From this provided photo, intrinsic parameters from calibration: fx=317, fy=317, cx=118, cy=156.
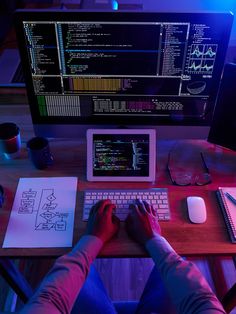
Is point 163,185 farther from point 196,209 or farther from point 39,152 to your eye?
point 39,152

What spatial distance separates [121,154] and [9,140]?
0.40 meters

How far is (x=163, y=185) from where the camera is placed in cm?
109

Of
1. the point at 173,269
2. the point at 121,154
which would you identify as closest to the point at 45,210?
the point at 121,154

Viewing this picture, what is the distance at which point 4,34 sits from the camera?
1.90 m

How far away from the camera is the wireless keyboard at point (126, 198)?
99cm

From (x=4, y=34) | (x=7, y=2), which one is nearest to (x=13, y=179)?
(x=4, y=34)

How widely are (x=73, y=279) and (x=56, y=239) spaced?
0.15m

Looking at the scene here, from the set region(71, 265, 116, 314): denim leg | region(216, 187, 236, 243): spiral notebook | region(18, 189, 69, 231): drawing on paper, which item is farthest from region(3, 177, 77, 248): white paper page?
region(216, 187, 236, 243): spiral notebook

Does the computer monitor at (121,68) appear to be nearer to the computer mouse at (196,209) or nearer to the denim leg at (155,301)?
the computer mouse at (196,209)

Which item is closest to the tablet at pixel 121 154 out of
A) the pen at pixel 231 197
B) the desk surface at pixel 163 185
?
the desk surface at pixel 163 185

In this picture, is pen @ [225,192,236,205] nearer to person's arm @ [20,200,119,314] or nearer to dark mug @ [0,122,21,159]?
person's arm @ [20,200,119,314]

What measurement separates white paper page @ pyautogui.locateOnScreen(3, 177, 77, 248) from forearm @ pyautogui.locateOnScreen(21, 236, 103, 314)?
0.07 m

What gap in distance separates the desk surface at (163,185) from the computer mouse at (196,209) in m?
0.02

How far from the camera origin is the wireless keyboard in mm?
994
